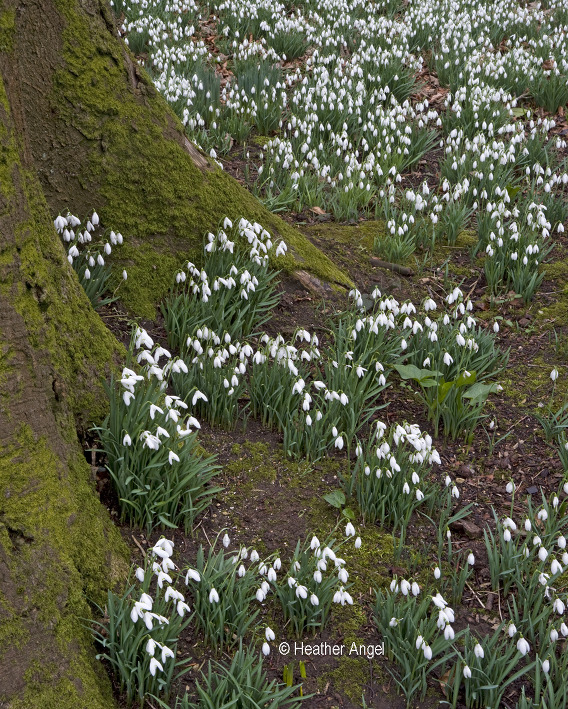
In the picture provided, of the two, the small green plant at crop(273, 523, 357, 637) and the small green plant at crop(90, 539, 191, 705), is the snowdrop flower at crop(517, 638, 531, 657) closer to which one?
the small green plant at crop(273, 523, 357, 637)

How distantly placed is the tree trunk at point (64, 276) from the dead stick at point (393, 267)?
3.52ft

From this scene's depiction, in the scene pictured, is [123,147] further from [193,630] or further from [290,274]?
[193,630]

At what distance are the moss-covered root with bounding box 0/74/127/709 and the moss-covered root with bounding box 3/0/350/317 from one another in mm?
1213

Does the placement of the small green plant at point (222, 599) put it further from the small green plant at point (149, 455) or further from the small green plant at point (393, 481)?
the small green plant at point (393, 481)

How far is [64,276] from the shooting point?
2781 mm

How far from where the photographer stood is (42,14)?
3.51m

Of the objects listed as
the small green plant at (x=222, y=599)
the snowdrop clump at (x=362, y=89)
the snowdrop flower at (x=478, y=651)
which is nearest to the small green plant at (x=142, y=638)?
the small green plant at (x=222, y=599)

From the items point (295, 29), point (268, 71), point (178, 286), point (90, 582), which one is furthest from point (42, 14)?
point (295, 29)

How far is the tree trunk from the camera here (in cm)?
210

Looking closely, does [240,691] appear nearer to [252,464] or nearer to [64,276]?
[252,464]

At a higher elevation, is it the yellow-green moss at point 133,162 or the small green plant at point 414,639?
the yellow-green moss at point 133,162

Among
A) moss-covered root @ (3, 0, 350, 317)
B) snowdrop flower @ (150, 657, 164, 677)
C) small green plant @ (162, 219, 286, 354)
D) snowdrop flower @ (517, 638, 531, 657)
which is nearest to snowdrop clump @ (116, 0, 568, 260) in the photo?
small green plant @ (162, 219, 286, 354)

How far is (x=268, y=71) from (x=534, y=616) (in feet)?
20.2

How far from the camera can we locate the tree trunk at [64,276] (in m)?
2.10
